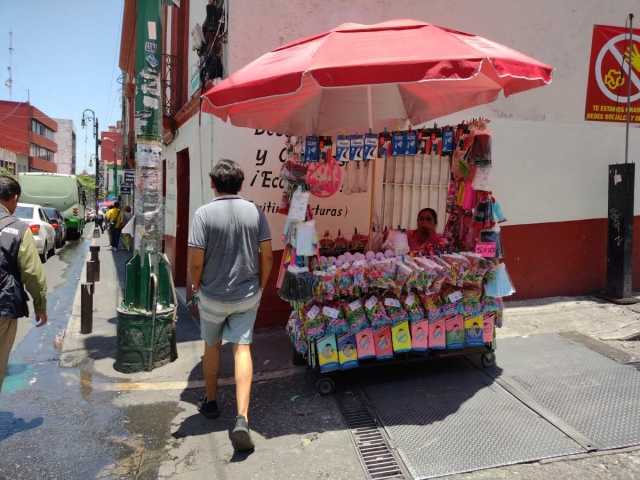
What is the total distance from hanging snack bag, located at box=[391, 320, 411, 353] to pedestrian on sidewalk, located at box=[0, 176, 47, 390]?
112 inches

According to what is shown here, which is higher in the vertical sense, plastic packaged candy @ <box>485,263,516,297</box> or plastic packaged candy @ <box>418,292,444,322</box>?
plastic packaged candy @ <box>485,263,516,297</box>

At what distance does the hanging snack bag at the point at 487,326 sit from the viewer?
4.54 m

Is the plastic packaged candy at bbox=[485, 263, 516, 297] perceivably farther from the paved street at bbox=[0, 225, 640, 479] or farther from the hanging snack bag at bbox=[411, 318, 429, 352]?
the paved street at bbox=[0, 225, 640, 479]

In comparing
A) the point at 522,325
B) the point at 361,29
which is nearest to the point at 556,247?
the point at 522,325

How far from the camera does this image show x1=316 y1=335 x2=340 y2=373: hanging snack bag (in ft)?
13.6

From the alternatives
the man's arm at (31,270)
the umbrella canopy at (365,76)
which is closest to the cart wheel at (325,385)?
the man's arm at (31,270)

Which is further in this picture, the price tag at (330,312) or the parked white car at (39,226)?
the parked white car at (39,226)

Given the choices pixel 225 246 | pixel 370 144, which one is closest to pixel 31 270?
pixel 225 246

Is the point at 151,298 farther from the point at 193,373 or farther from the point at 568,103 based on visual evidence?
the point at 568,103

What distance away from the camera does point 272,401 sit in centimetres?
418

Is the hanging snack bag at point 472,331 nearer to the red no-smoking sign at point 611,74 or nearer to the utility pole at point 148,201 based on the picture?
the utility pole at point 148,201

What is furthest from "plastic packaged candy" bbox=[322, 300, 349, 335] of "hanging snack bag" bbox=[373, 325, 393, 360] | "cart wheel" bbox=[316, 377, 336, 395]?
"cart wheel" bbox=[316, 377, 336, 395]

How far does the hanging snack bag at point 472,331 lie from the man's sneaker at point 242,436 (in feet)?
7.54

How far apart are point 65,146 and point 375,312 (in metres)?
82.5
